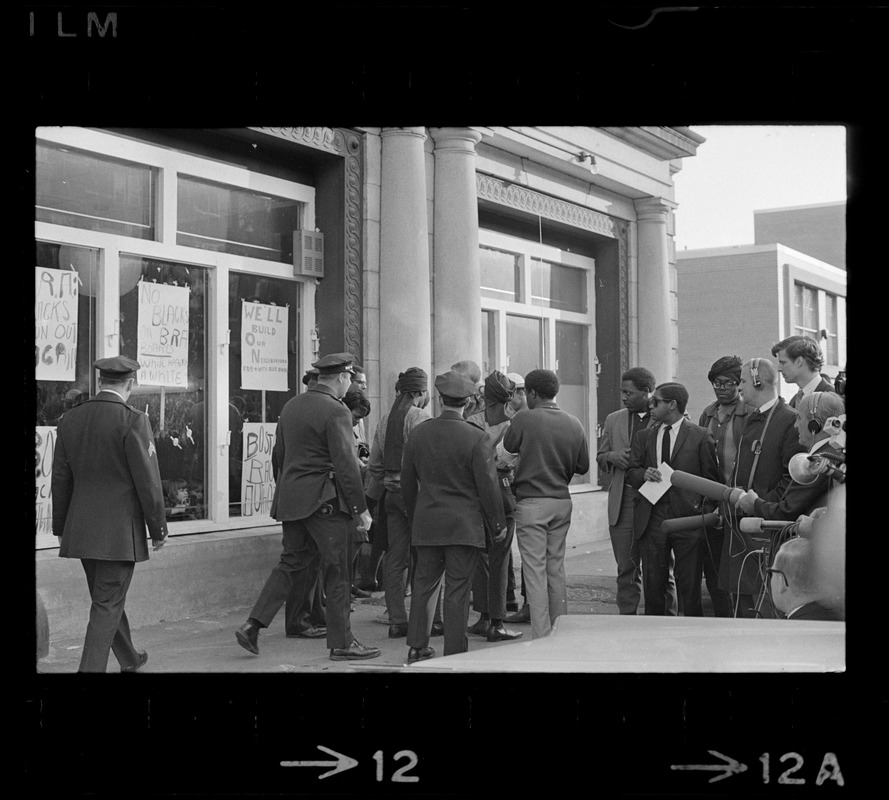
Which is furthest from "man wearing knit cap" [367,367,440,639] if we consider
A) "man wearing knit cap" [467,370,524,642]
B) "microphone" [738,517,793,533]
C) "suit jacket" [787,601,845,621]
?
"suit jacket" [787,601,845,621]

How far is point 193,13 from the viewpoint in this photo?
346 cm

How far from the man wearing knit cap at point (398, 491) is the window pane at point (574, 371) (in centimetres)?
269

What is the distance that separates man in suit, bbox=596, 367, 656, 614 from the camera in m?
5.94

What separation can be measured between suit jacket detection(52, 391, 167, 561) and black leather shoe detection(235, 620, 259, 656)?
68 cm

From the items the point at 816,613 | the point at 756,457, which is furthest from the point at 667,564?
the point at 816,613

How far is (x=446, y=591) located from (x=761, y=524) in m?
1.69

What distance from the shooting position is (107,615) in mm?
4578

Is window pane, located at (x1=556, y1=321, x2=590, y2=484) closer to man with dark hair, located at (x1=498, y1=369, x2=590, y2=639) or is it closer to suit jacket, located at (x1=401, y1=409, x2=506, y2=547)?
man with dark hair, located at (x1=498, y1=369, x2=590, y2=639)
